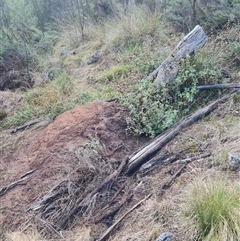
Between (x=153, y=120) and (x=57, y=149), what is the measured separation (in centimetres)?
116

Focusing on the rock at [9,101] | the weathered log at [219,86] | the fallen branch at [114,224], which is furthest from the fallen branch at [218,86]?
the rock at [9,101]

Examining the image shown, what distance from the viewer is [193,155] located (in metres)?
3.61

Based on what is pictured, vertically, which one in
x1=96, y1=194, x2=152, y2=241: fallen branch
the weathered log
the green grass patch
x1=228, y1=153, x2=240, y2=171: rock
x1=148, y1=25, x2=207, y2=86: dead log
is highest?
x1=148, y1=25, x2=207, y2=86: dead log

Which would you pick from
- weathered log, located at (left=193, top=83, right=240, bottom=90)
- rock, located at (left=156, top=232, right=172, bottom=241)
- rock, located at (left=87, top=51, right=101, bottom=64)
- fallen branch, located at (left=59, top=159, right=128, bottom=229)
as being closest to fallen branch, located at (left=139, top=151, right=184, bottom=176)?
fallen branch, located at (left=59, top=159, right=128, bottom=229)

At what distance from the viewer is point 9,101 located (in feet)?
19.6

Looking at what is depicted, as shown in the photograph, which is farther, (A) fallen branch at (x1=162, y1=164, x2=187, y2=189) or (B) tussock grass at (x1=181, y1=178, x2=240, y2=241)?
(A) fallen branch at (x1=162, y1=164, x2=187, y2=189)

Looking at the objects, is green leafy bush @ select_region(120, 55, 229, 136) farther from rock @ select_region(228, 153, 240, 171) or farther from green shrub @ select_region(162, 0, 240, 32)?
green shrub @ select_region(162, 0, 240, 32)

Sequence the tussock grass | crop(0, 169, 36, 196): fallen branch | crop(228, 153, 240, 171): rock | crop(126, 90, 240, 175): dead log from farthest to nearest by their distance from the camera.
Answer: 1. crop(0, 169, 36, 196): fallen branch
2. crop(126, 90, 240, 175): dead log
3. crop(228, 153, 240, 171): rock
4. the tussock grass

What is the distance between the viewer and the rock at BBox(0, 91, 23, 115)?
5.79 meters

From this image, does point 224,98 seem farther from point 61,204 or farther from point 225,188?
point 61,204

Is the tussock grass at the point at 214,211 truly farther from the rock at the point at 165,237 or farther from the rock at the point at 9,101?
the rock at the point at 9,101

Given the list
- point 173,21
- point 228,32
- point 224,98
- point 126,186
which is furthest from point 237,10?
point 126,186

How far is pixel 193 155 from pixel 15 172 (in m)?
2.03

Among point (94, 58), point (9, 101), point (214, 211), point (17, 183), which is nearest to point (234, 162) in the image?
point (214, 211)
